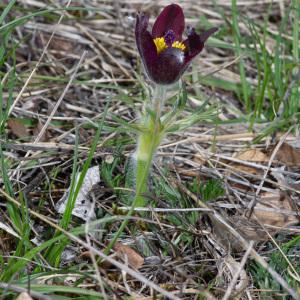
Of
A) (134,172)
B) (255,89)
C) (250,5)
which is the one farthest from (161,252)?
(250,5)

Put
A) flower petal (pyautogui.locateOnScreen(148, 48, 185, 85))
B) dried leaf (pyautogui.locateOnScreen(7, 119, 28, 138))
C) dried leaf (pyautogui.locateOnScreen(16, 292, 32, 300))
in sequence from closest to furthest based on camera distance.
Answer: dried leaf (pyautogui.locateOnScreen(16, 292, 32, 300)), flower petal (pyautogui.locateOnScreen(148, 48, 185, 85)), dried leaf (pyautogui.locateOnScreen(7, 119, 28, 138))

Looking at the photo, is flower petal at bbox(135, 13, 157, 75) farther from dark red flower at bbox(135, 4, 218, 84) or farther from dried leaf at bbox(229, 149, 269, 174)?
dried leaf at bbox(229, 149, 269, 174)

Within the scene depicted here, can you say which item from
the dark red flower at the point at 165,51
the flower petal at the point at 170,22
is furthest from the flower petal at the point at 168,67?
the flower petal at the point at 170,22

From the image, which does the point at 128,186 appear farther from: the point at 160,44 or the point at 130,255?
the point at 160,44

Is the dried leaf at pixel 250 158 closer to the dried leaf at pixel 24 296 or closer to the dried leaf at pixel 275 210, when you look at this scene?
the dried leaf at pixel 275 210

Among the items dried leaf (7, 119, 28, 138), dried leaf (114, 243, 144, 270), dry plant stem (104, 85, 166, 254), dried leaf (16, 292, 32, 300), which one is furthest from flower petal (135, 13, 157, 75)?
dried leaf (7, 119, 28, 138)

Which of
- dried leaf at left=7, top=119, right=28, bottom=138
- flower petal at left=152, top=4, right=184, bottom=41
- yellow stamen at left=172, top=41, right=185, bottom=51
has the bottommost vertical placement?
dried leaf at left=7, top=119, right=28, bottom=138

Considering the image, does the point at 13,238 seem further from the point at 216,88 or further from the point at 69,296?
the point at 216,88

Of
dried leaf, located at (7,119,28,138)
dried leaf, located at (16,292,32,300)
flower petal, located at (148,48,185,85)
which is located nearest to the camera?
dried leaf, located at (16,292,32,300)
